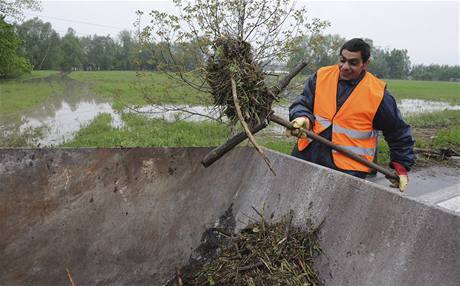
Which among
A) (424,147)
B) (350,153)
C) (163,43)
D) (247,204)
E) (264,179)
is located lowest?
(424,147)

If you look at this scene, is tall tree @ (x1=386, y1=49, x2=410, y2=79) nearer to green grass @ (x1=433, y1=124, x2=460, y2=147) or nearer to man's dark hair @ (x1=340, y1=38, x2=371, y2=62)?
green grass @ (x1=433, y1=124, x2=460, y2=147)

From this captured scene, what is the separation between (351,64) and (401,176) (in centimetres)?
87

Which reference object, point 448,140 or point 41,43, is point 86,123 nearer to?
point 448,140

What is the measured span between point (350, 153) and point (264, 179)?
0.61m

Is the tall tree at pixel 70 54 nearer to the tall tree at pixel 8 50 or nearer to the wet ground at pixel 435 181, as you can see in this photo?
the tall tree at pixel 8 50

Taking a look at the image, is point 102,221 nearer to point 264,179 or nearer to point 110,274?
Result: point 110,274

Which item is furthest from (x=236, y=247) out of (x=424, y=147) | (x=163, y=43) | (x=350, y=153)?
(x=424, y=147)

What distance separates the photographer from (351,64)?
8.89 feet

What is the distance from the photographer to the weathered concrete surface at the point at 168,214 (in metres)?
1.74

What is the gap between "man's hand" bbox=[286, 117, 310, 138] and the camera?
2.54m

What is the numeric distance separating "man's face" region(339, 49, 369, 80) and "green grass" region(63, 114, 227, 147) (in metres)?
4.28

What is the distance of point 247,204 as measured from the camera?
9.07 feet

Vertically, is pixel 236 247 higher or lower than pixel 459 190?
higher

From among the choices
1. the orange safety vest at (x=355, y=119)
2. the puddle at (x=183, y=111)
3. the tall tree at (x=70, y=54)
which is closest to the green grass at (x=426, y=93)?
the puddle at (x=183, y=111)
